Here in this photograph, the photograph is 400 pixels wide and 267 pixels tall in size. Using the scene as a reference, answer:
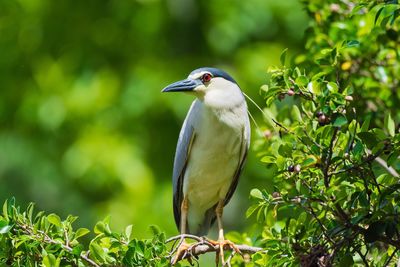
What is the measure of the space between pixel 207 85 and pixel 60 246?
55.6 inches

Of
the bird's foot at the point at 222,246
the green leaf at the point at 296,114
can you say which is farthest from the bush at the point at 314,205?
the bird's foot at the point at 222,246

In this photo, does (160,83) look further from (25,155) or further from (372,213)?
(372,213)

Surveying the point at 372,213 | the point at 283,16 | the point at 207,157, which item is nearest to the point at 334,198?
the point at 372,213

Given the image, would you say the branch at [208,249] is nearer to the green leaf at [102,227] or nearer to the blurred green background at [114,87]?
the green leaf at [102,227]

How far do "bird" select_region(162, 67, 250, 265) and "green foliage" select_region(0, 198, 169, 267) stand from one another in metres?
1.00

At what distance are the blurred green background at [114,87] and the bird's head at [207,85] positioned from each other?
3339 mm

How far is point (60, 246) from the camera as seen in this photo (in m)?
2.61

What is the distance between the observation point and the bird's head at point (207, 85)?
12.4ft

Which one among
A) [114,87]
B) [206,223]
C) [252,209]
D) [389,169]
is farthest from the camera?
[114,87]

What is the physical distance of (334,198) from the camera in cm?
264

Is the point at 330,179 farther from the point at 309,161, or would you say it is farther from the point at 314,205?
the point at 314,205

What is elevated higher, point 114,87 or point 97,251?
point 97,251

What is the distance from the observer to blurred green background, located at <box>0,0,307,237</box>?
7.42 metres

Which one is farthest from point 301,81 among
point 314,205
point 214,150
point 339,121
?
point 214,150
